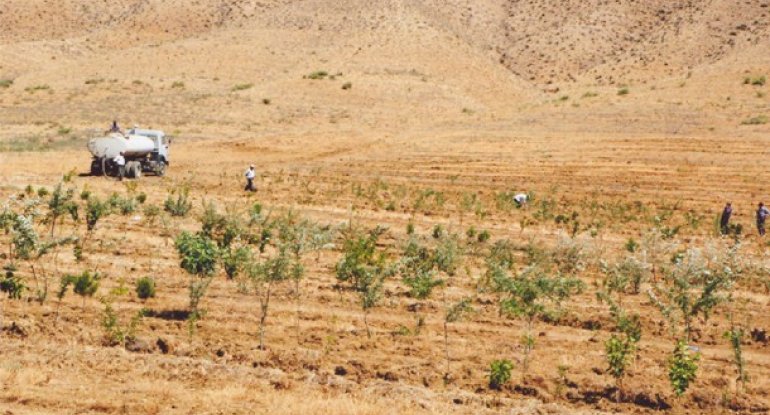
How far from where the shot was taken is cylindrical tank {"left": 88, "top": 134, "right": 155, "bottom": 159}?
32969 millimetres

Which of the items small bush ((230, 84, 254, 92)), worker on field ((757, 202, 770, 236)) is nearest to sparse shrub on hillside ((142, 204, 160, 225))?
worker on field ((757, 202, 770, 236))

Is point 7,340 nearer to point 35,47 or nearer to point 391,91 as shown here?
point 391,91

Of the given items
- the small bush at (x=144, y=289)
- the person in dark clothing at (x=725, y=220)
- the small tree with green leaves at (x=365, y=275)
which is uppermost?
the person in dark clothing at (x=725, y=220)

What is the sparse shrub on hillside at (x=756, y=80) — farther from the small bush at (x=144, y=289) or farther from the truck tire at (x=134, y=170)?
the small bush at (x=144, y=289)

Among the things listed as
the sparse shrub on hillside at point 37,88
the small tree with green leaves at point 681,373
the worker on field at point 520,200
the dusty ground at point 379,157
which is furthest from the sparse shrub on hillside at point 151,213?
the sparse shrub on hillside at point 37,88

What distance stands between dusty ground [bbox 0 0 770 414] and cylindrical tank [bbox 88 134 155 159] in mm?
1214

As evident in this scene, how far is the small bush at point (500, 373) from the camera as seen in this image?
1120cm

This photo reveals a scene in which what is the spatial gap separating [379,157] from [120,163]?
14.3 metres

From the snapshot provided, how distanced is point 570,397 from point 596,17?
74367 millimetres

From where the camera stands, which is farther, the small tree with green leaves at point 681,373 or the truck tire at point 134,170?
the truck tire at point 134,170

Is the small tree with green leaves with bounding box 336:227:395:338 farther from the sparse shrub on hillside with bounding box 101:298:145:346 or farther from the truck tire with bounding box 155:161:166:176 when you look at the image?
the truck tire with bounding box 155:161:166:176

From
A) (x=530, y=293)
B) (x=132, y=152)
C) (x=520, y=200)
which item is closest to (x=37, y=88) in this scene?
(x=132, y=152)

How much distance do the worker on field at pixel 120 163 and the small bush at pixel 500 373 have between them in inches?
974

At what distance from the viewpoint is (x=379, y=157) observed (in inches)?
1676
